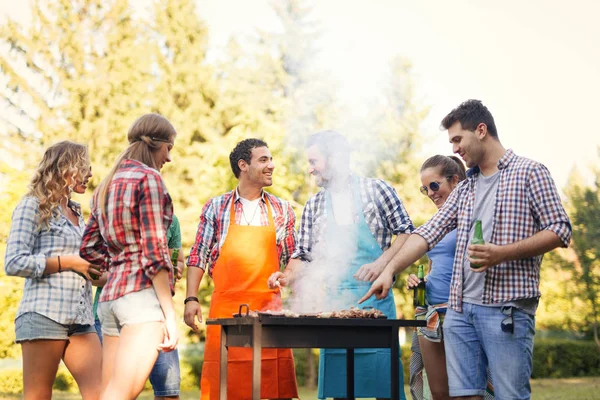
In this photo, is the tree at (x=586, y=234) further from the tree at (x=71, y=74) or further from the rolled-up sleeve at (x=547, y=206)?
the tree at (x=71, y=74)

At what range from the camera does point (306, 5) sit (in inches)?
800

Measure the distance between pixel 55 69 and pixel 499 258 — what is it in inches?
722

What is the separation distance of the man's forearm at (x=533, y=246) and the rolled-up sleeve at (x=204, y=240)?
2241 millimetres

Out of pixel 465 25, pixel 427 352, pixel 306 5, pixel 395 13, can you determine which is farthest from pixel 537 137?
pixel 427 352

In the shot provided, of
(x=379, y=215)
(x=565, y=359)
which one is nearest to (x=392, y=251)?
(x=379, y=215)

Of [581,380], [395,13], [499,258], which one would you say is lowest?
[581,380]

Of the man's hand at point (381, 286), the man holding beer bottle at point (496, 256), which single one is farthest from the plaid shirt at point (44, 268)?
the man holding beer bottle at point (496, 256)

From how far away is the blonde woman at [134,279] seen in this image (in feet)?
9.56

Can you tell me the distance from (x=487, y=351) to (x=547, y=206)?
2.50 ft

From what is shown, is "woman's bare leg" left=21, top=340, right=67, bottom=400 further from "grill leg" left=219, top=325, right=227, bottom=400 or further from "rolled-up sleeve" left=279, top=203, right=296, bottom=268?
"rolled-up sleeve" left=279, top=203, right=296, bottom=268

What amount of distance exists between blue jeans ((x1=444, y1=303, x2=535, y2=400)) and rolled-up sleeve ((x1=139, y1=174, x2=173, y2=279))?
5.08 feet

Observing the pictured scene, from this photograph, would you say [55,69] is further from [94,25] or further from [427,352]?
[427,352]

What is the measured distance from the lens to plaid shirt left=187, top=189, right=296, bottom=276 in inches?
194

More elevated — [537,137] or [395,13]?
[537,137]
